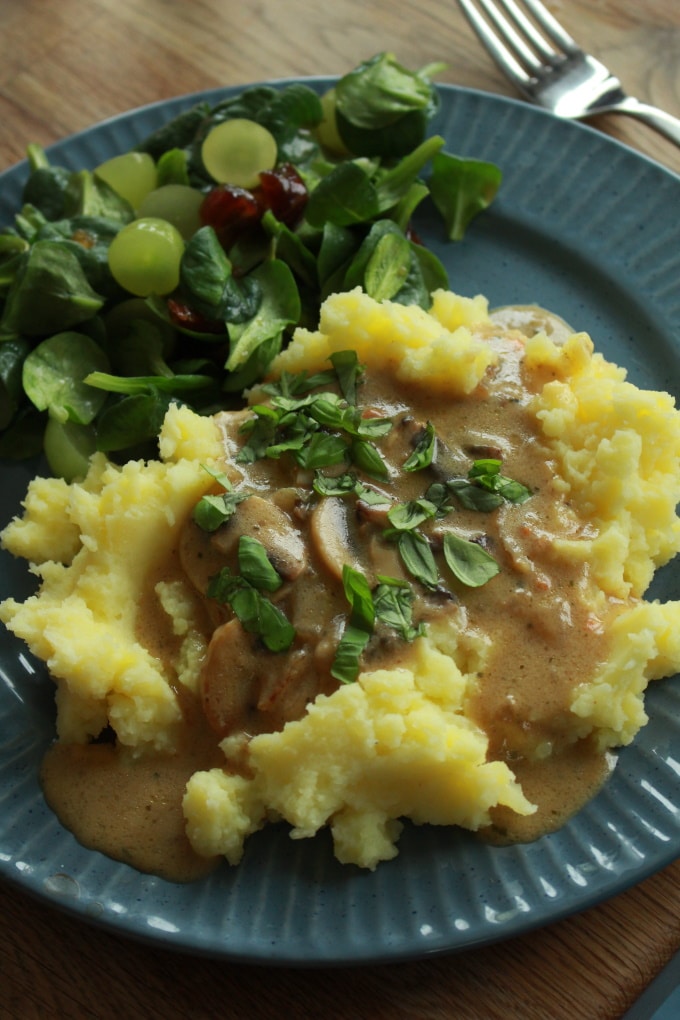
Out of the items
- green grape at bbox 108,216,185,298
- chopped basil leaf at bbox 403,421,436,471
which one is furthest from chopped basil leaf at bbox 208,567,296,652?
green grape at bbox 108,216,185,298

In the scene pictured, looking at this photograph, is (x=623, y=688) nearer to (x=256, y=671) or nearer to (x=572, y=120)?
(x=256, y=671)

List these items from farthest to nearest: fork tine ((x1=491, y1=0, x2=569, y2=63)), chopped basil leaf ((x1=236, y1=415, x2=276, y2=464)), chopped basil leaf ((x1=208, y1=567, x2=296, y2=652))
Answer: fork tine ((x1=491, y1=0, x2=569, y2=63)) < chopped basil leaf ((x1=236, y1=415, x2=276, y2=464)) < chopped basil leaf ((x1=208, y1=567, x2=296, y2=652))

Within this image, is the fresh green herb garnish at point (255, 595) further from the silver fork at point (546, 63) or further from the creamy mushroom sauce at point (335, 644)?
the silver fork at point (546, 63)

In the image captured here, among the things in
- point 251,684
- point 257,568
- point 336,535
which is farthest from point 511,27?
A: point 251,684

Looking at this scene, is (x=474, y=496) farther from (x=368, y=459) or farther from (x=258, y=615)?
(x=258, y=615)

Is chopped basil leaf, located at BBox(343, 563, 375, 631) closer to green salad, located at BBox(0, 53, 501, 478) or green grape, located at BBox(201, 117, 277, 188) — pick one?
green salad, located at BBox(0, 53, 501, 478)

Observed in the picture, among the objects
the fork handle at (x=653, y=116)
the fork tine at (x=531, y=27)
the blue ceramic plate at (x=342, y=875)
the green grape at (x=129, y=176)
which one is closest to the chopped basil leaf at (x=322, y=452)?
the blue ceramic plate at (x=342, y=875)
